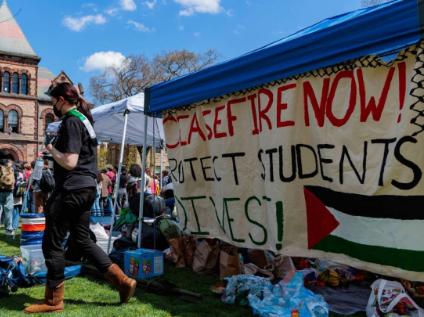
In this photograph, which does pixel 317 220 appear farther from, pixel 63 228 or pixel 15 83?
pixel 15 83

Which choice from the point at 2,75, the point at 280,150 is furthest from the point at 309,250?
the point at 2,75

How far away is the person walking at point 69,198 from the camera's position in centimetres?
385

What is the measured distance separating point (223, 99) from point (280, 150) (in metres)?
1.05

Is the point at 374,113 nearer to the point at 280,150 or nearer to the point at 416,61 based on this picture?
the point at 416,61

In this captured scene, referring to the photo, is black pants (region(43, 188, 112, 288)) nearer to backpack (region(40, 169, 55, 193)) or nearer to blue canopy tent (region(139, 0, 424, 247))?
blue canopy tent (region(139, 0, 424, 247))

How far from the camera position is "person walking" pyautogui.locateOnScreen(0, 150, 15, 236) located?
8.99 metres

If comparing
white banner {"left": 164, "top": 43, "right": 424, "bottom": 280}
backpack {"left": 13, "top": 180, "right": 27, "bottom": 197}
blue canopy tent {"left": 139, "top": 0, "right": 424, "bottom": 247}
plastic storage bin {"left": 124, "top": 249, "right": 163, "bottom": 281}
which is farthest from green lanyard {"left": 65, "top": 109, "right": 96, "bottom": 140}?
backpack {"left": 13, "top": 180, "right": 27, "bottom": 197}

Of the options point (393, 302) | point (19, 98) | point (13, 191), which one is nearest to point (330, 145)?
point (393, 302)

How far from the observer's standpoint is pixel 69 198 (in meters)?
3.86

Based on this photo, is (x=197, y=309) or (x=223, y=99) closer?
(x=197, y=309)

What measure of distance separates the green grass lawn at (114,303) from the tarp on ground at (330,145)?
709mm

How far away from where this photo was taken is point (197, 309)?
13.5ft

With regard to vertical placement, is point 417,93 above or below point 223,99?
below

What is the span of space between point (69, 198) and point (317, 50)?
2.42 metres
